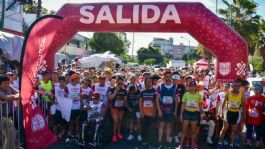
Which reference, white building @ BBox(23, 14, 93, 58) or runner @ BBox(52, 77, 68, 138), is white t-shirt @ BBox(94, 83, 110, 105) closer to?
runner @ BBox(52, 77, 68, 138)

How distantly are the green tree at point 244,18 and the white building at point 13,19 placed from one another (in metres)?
18.0

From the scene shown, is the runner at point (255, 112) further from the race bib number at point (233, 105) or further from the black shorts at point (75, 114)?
the black shorts at point (75, 114)

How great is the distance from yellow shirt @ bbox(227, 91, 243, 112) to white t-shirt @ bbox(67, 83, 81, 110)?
148 inches

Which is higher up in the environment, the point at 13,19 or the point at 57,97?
the point at 13,19

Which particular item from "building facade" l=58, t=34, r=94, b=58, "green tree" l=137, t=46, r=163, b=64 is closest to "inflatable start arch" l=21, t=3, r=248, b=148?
"building facade" l=58, t=34, r=94, b=58

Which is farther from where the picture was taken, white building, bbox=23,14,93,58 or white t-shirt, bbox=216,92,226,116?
white building, bbox=23,14,93,58

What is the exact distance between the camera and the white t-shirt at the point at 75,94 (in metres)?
8.98

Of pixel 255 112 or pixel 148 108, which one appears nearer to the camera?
pixel 148 108

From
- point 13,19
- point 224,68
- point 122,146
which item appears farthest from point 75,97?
point 13,19

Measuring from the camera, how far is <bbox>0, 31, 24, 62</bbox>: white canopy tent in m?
9.97

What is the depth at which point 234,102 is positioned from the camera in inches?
335

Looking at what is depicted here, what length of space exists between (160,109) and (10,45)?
4.73m

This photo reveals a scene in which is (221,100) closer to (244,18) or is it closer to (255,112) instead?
(255,112)

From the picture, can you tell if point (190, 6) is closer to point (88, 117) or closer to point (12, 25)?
point (88, 117)
